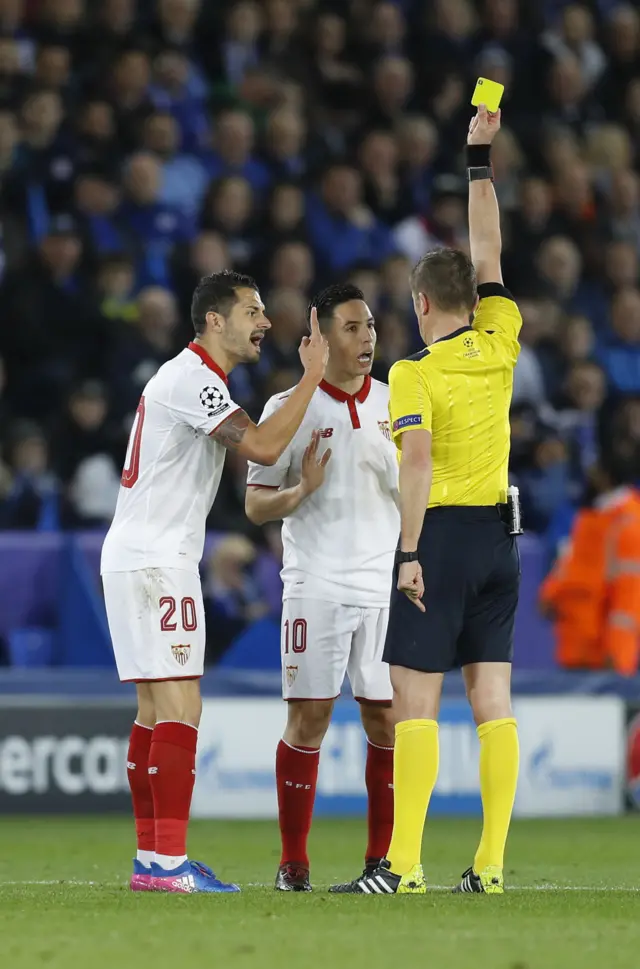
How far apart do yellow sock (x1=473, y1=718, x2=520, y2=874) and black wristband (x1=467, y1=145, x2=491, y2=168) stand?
1998 millimetres

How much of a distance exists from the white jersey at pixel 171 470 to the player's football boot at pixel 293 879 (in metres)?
1.16

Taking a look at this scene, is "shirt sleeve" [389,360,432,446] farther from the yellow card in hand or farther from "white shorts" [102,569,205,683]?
the yellow card in hand

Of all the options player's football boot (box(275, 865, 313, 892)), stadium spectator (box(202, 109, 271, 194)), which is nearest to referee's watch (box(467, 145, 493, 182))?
player's football boot (box(275, 865, 313, 892))

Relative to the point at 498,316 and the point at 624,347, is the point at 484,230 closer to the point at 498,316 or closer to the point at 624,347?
the point at 498,316

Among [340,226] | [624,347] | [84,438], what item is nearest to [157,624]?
[84,438]

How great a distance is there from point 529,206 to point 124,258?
4.27 m

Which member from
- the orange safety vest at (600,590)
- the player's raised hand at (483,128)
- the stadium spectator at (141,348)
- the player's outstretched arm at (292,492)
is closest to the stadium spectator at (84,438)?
the stadium spectator at (141,348)

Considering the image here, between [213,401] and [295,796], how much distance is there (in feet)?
4.92

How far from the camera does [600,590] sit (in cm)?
1163

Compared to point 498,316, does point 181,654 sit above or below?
below

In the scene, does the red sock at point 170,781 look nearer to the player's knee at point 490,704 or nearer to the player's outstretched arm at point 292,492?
the player's outstretched arm at point 292,492

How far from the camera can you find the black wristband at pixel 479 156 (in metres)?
6.68

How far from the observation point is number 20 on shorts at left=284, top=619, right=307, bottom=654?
684 cm

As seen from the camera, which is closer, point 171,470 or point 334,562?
point 171,470
